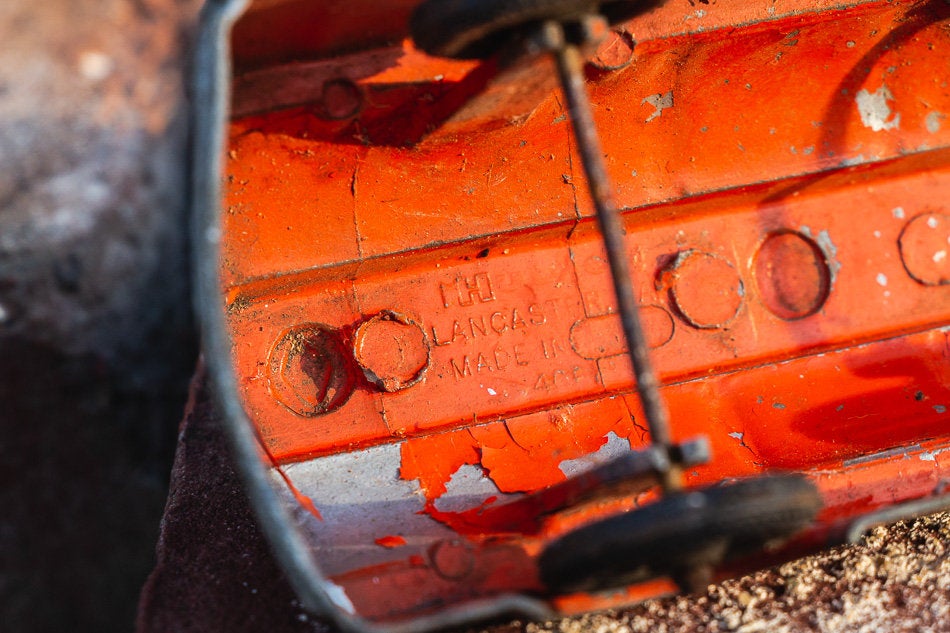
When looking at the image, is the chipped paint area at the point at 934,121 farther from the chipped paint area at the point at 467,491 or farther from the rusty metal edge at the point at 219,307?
the rusty metal edge at the point at 219,307

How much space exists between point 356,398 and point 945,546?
58.0 inches

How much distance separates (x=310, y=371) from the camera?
203cm

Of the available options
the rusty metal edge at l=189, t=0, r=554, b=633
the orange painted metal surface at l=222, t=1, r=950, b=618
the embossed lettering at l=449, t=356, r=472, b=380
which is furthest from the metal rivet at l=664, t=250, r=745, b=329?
the rusty metal edge at l=189, t=0, r=554, b=633

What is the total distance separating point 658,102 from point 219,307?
1.27 m

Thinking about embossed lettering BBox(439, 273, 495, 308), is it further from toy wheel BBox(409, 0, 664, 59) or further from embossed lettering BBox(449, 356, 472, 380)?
toy wheel BBox(409, 0, 664, 59)

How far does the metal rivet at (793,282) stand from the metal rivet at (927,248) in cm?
23

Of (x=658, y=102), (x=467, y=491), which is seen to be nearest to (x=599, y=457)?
(x=467, y=491)

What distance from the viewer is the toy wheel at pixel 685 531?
1247 mm

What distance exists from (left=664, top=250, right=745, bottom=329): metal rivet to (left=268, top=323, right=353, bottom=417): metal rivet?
2.93 feet

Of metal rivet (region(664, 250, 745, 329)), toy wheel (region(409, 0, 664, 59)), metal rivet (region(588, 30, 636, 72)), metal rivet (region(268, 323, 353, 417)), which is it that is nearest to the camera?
toy wheel (region(409, 0, 664, 59))

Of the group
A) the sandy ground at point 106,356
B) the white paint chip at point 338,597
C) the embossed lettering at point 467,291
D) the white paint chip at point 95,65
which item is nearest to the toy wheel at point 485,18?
the embossed lettering at point 467,291

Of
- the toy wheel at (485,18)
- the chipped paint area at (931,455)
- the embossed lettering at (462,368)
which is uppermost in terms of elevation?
the toy wheel at (485,18)

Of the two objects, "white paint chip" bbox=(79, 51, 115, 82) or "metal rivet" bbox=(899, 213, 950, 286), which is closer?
"metal rivet" bbox=(899, 213, 950, 286)

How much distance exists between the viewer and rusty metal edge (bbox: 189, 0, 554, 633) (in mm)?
1322
